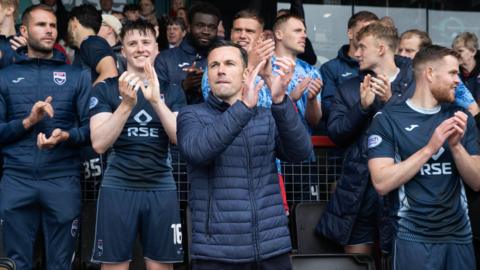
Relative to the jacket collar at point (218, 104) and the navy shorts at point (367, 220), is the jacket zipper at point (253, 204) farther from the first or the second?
the navy shorts at point (367, 220)

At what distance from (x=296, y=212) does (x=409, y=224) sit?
1.71m

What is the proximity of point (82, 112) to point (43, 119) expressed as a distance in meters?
0.30

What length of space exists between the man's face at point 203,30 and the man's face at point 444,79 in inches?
106

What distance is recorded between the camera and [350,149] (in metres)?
6.86

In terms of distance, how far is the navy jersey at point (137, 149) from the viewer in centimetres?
618

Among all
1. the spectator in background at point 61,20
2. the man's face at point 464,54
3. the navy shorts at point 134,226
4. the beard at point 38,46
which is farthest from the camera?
the spectator in background at point 61,20

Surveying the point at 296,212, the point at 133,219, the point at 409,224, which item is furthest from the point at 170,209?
the point at 409,224

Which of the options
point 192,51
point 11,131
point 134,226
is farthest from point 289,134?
point 192,51

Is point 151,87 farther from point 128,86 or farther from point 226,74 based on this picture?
point 226,74

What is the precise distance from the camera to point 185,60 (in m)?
7.67

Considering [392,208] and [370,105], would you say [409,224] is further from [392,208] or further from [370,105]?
[370,105]

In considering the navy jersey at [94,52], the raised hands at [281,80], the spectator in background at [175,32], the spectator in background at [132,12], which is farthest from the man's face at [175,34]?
the raised hands at [281,80]

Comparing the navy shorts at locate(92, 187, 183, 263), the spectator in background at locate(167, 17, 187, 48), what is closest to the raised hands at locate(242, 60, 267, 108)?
the navy shorts at locate(92, 187, 183, 263)

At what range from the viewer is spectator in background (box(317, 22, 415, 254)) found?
6.55 meters
